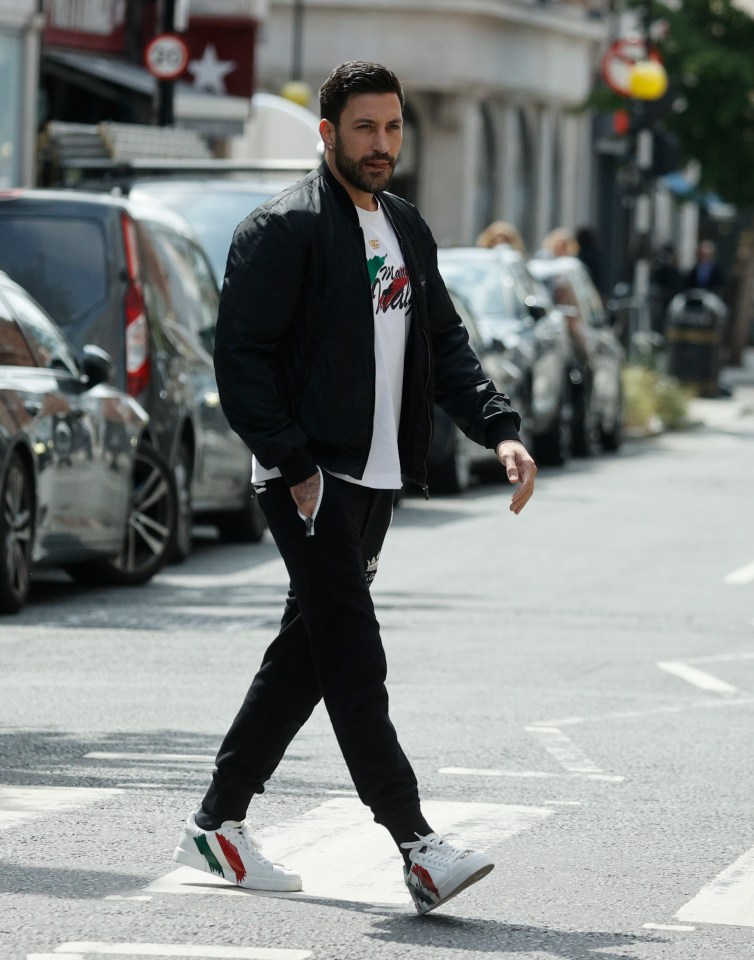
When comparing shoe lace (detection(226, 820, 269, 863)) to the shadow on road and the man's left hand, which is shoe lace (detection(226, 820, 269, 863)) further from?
the man's left hand

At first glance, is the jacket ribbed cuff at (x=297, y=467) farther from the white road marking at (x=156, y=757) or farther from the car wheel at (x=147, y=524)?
the car wheel at (x=147, y=524)

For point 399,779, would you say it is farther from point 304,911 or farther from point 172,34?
point 172,34

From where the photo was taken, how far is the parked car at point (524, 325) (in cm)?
2164

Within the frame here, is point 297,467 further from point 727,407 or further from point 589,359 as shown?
point 727,407

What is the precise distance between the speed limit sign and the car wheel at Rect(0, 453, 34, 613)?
40.9ft

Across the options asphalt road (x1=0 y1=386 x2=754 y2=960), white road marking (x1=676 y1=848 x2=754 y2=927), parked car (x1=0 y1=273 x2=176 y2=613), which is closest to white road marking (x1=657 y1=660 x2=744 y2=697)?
asphalt road (x1=0 y1=386 x2=754 y2=960)

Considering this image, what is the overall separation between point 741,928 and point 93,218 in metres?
8.51

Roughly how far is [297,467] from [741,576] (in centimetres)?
882

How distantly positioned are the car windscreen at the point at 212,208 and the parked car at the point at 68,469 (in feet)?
14.8

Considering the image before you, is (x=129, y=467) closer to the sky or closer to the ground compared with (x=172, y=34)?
closer to the ground

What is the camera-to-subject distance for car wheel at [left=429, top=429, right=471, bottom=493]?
19375mm

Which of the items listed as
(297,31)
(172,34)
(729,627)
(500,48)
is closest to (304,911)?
(729,627)

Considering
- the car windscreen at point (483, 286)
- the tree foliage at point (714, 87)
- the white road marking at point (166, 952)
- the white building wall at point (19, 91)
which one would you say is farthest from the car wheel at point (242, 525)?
the tree foliage at point (714, 87)

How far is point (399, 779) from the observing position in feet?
19.1
